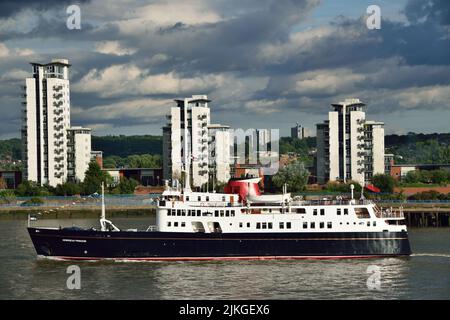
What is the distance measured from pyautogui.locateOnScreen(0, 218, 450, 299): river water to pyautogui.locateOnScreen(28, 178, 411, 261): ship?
2.99ft

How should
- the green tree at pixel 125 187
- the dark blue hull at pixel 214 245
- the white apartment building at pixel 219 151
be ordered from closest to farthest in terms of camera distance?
the dark blue hull at pixel 214 245, the green tree at pixel 125 187, the white apartment building at pixel 219 151

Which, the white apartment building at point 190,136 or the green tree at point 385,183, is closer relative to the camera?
the green tree at point 385,183

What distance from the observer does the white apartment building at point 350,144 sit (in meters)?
147

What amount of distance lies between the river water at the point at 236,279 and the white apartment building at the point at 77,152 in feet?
286

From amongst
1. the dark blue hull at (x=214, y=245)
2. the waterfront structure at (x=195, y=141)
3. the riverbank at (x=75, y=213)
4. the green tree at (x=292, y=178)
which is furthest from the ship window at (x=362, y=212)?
the waterfront structure at (x=195, y=141)

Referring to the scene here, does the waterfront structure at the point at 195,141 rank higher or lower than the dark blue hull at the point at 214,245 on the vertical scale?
higher

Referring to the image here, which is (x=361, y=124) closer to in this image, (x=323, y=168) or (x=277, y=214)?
(x=323, y=168)

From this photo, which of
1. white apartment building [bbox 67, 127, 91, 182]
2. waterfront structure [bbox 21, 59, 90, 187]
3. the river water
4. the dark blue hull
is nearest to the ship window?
the dark blue hull

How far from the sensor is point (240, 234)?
60469 millimetres

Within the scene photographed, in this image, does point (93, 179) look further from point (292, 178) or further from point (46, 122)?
point (292, 178)

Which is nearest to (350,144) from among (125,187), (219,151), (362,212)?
(219,151)

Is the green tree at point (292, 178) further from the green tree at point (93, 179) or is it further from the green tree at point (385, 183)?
the green tree at point (93, 179)

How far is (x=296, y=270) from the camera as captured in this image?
5634 cm
